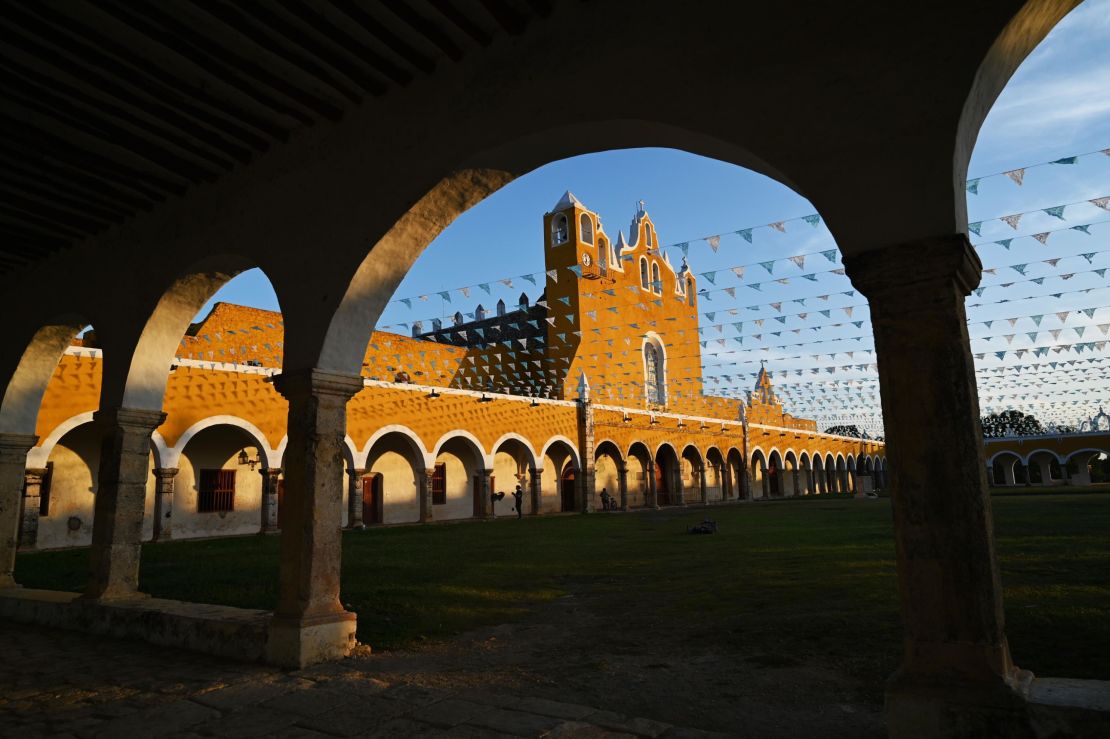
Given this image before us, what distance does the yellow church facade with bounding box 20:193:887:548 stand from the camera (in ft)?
49.9

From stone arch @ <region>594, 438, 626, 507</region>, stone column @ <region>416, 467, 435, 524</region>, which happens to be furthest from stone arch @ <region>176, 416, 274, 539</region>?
stone arch @ <region>594, 438, 626, 507</region>

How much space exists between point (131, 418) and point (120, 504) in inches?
28.0

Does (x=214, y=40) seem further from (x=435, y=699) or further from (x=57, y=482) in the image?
(x=57, y=482)

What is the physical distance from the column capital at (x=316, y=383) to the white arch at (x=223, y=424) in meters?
12.2

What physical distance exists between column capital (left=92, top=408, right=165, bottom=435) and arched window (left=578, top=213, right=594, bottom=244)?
2079 cm

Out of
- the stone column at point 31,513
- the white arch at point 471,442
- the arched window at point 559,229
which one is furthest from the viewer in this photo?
the arched window at point 559,229

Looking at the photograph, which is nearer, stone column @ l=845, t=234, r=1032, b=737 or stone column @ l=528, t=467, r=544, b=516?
stone column @ l=845, t=234, r=1032, b=737

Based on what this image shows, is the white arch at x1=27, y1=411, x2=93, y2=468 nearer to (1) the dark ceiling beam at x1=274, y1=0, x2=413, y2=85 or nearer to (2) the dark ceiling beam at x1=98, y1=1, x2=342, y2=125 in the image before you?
(2) the dark ceiling beam at x1=98, y1=1, x2=342, y2=125

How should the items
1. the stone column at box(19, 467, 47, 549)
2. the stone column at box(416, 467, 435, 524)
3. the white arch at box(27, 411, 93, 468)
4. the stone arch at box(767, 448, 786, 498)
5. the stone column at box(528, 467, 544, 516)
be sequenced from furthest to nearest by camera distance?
1. the stone arch at box(767, 448, 786, 498)
2. the stone column at box(528, 467, 544, 516)
3. the stone column at box(416, 467, 435, 524)
4. the stone column at box(19, 467, 47, 549)
5. the white arch at box(27, 411, 93, 468)

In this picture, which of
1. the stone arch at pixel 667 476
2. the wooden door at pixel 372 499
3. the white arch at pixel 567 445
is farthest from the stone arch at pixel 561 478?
the wooden door at pixel 372 499

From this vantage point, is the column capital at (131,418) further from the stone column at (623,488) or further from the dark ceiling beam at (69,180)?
the stone column at (623,488)

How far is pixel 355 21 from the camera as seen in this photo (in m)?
3.59

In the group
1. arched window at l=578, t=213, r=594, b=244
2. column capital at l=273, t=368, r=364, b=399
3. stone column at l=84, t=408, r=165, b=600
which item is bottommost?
stone column at l=84, t=408, r=165, b=600

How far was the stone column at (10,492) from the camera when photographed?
7027 mm
